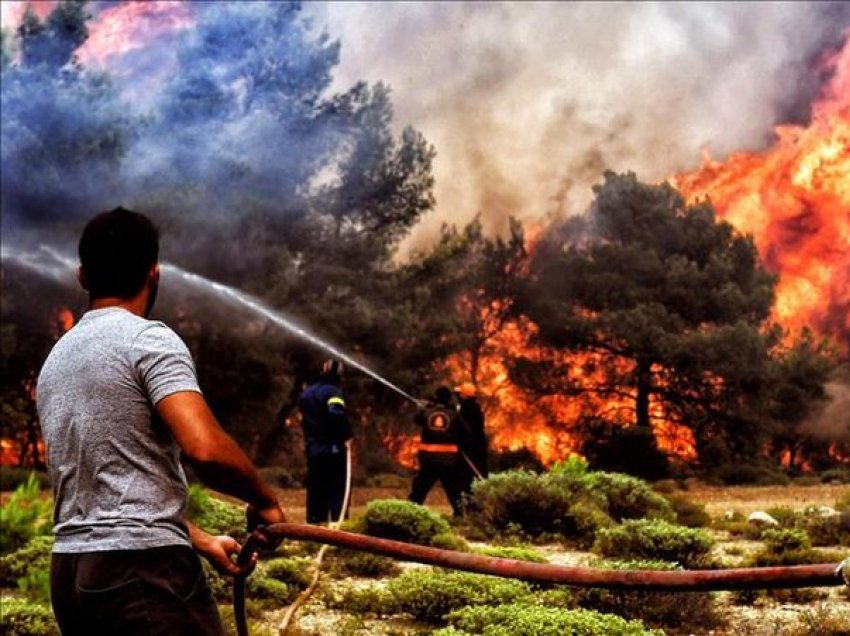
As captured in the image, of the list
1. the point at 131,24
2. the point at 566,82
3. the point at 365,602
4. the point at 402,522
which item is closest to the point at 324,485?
the point at 402,522

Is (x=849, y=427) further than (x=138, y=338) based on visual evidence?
Yes

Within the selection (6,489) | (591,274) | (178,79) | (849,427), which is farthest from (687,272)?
(6,489)

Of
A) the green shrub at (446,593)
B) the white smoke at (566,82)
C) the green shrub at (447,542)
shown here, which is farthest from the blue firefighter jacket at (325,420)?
the white smoke at (566,82)

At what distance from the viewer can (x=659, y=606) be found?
6.90 m

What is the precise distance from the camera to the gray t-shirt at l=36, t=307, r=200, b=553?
2.29m

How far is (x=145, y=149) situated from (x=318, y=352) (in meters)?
6.10

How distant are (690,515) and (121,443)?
11433 millimetres

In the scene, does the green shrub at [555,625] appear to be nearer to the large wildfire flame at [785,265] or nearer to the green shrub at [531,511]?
the green shrub at [531,511]

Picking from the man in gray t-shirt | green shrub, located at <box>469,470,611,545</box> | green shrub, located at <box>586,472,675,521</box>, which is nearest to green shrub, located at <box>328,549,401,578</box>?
green shrub, located at <box>469,470,611,545</box>

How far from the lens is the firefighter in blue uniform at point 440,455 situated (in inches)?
486

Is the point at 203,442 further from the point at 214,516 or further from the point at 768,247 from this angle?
the point at 768,247

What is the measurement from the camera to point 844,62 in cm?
2967

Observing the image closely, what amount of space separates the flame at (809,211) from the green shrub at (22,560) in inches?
941

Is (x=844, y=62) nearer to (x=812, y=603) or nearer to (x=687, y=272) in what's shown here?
(x=687, y=272)
